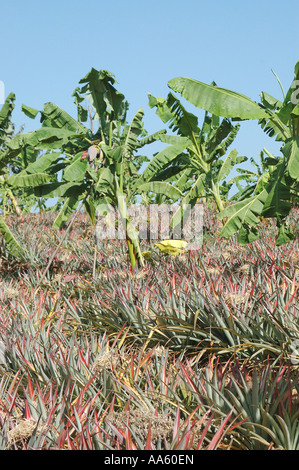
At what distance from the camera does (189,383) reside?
336 cm

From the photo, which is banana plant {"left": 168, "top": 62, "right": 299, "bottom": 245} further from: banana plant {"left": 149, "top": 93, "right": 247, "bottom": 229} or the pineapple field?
banana plant {"left": 149, "top": 93, "right": 247, "bottom": 229}

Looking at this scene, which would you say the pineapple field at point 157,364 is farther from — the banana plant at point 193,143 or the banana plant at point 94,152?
the banana plant at point 193,143

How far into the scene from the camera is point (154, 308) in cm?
520

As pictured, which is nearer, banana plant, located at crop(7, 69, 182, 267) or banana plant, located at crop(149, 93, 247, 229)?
banana plant, located at crop(7, 69, 182, 267)

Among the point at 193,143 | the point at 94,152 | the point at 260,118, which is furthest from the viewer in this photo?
the point at 193,143

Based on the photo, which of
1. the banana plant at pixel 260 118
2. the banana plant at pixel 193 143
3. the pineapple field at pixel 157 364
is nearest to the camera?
the pineapple field at pixel 157 364

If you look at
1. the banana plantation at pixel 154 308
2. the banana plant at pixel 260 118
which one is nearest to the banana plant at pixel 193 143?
the banana plantation at pixel 154 308

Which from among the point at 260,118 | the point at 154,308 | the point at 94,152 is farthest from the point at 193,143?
the point at 154,308

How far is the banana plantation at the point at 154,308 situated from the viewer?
3.02 metres

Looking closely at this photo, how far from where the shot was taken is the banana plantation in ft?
9.92

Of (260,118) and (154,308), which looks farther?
(260,118)

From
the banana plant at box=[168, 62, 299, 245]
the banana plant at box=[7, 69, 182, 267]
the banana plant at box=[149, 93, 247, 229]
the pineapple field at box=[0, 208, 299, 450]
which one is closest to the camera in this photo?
the pineapple field at box=[0, 208, 299, 450]

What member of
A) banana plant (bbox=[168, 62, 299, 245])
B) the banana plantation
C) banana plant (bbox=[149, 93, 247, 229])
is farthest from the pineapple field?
banana plant (bbox=[149, 93, 247, 229])

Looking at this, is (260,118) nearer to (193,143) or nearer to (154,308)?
(154,308)
